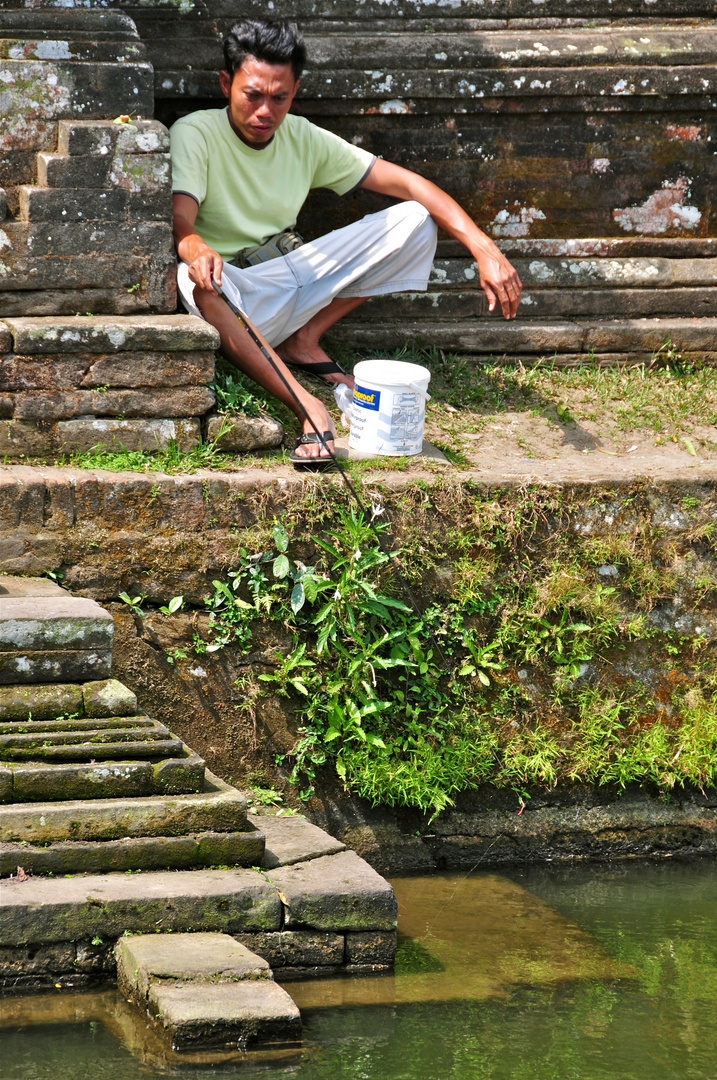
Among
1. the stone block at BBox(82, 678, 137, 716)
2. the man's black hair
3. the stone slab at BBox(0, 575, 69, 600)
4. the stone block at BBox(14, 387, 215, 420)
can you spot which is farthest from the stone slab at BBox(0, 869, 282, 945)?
the man's black hair

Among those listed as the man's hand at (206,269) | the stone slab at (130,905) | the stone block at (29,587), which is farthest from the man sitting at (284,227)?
the stone slab at (130,905)

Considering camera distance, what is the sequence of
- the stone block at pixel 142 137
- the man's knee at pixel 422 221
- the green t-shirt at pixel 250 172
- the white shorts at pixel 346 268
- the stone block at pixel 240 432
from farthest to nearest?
1. the man's knee at pixel 422 221
2. the white shorts at pixel 346 268
3. the green t-shirt at pixel 250 172
4. the stone block at pixel 240 432
5. the stone block at pixel 142 137

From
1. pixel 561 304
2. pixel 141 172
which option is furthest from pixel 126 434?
pixel 561 304

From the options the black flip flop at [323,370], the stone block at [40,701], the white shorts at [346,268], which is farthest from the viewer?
the black flip flop at [323,370]

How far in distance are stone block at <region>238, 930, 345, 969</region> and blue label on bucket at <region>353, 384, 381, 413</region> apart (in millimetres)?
1925

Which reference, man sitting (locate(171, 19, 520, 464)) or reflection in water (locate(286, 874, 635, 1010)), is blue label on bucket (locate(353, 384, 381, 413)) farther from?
reflection in water (locate(286, 874, 635, 1010))

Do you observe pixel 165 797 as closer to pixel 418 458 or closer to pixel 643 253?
pixel 418 458

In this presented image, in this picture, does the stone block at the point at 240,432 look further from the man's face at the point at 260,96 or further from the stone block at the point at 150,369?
the man's face at the point at 260,96

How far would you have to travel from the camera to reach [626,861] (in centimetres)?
451

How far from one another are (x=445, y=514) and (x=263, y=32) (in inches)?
75.6

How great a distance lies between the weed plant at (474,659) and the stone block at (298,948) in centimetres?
93

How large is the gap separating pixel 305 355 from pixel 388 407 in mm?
830

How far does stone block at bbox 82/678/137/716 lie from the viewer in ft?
10.9

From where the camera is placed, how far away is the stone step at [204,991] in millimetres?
2658
